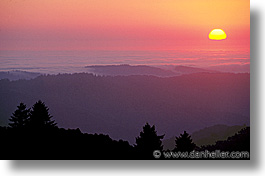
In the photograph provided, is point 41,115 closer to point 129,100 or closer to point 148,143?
point 129,100

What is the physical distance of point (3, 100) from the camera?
199 inches

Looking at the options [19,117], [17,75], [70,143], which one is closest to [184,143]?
[70,143]

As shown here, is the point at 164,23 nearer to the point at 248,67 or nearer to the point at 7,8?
the point at 248,67

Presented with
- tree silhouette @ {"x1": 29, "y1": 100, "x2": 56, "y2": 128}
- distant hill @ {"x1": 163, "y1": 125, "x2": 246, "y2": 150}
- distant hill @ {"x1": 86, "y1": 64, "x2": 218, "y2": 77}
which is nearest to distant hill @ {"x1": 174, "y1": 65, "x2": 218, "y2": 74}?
distant hill @ {"x1": 86, "y1": 64, "x2": 218, "y2": 77}

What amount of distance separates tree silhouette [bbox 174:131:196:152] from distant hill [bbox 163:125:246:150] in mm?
42

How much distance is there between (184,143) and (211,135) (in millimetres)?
287

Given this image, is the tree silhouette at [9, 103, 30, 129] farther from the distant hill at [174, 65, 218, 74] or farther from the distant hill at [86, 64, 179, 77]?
the distant hill at [174, 65, 218, 74]

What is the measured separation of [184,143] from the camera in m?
5.00

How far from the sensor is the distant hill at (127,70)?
5113 millimetres

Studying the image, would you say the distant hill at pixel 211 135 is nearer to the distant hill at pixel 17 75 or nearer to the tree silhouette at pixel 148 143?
the tree silhouette at pixel 148 143

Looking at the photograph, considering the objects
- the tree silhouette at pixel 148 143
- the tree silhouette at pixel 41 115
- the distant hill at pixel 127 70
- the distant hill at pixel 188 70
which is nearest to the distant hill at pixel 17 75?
the tree silhouette at pixel 41 115

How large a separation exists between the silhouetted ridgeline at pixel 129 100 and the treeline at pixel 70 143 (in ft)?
0.24

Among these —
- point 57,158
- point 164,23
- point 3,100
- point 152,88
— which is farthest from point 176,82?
point 3,100

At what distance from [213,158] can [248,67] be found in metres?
0.99
